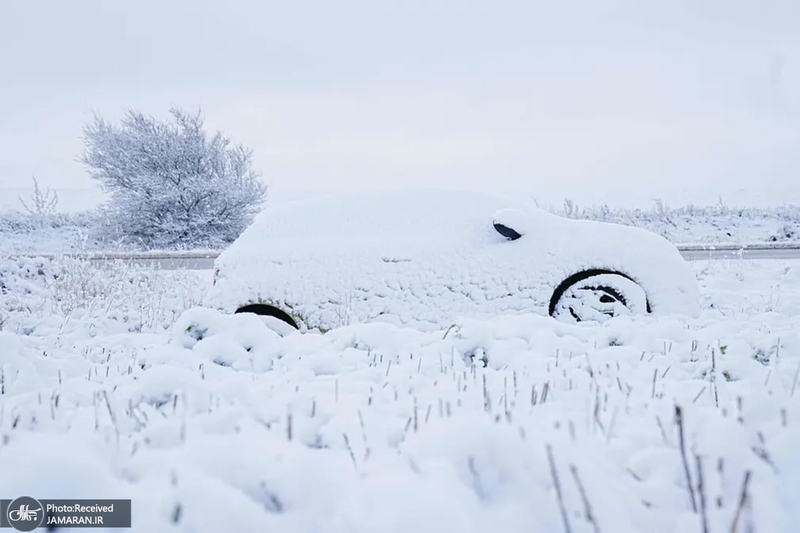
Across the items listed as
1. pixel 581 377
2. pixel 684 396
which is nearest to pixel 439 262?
pixel 581 377

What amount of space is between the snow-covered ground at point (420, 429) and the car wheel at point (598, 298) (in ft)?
3.04

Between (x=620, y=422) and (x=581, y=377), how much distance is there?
53 centimetres

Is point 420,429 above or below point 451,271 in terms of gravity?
A: below

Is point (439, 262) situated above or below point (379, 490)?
above

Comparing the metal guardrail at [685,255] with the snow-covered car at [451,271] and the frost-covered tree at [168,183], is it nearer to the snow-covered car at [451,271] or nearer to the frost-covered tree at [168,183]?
the frost-covered tree at [168,183]

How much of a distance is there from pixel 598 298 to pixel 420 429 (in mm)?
3075

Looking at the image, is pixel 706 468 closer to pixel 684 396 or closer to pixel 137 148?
pixel 684 396

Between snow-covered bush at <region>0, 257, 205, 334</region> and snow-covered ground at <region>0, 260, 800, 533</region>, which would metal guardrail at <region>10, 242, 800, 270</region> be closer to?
snow-covered bush at <region>0, 257, 205, 334</region>

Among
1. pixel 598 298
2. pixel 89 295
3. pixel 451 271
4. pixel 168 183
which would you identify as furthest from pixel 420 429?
pixel 168 183

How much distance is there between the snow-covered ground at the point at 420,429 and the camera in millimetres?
1375

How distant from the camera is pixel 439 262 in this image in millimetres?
4621

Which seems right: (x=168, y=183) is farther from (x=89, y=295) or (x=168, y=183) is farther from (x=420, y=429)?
(x=420, y=429)

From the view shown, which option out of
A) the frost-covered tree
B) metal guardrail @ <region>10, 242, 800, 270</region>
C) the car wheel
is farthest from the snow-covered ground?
Result: the frost-covered tree

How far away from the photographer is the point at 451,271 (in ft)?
15.1
